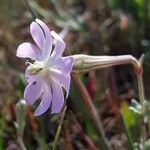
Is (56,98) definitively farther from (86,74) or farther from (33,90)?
(86,74)

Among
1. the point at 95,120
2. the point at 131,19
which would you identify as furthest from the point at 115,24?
the point at 95,120

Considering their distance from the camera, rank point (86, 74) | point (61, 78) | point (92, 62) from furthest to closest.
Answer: point (86, 74) → point (92, 62) → point (61, 78)

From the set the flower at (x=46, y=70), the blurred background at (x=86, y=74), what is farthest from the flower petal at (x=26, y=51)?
the blurred background at (x=86, y=74)

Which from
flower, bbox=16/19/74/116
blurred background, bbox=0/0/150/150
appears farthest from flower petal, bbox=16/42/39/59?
blurred background, bbox=0/0/150/150

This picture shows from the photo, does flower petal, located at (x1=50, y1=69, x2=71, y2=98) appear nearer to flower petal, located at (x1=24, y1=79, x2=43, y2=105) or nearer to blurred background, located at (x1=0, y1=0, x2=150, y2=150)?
flower petal, located at (x1=24, y1=79, x2=43, y2=105)

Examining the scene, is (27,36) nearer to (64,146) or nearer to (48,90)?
(64,146)

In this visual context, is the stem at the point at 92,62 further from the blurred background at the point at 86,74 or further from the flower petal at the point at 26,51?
the blurred background at the point at 86,74

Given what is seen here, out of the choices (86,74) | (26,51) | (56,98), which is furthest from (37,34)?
(86,74)
